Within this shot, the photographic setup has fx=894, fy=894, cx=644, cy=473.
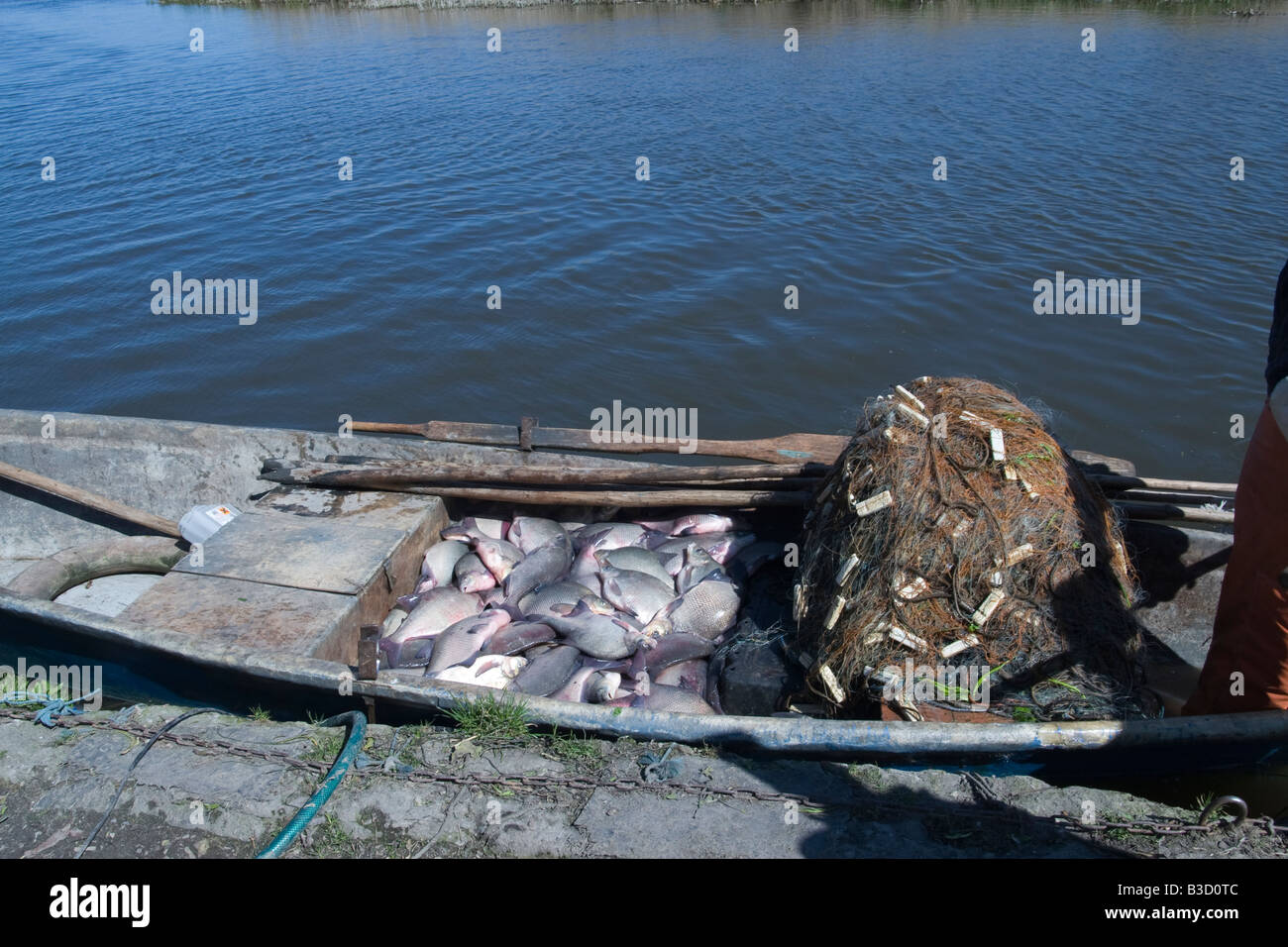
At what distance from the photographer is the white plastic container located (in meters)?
5.99

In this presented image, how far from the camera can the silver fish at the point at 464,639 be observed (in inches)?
202

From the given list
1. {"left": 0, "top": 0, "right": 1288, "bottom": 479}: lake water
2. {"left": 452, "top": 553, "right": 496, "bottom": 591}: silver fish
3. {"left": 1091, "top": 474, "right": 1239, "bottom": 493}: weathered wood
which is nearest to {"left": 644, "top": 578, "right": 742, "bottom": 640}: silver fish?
{"left": 452, "top": 553, "right": 496, "bottom": 591}: silver fish

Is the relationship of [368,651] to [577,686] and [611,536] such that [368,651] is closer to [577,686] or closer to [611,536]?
[577,686]

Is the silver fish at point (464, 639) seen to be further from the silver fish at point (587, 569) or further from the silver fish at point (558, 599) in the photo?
the silver fish at point (587, 569)

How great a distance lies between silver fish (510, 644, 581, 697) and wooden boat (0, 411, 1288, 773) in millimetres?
675

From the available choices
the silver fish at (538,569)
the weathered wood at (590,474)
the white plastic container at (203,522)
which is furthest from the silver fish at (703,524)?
the white plastic container at (203,522)

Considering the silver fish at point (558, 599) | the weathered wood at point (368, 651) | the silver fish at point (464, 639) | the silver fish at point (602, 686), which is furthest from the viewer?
the silver fish at point (558, 599)

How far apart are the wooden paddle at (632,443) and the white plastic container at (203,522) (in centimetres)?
146

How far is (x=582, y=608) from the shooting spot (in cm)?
536

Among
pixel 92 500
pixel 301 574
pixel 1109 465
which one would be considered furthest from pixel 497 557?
pixel 1109 465

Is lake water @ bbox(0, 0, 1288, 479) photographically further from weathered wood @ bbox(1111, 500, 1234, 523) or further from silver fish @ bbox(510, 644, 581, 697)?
silver fish @ bbox(510, 644, 581, 697)
